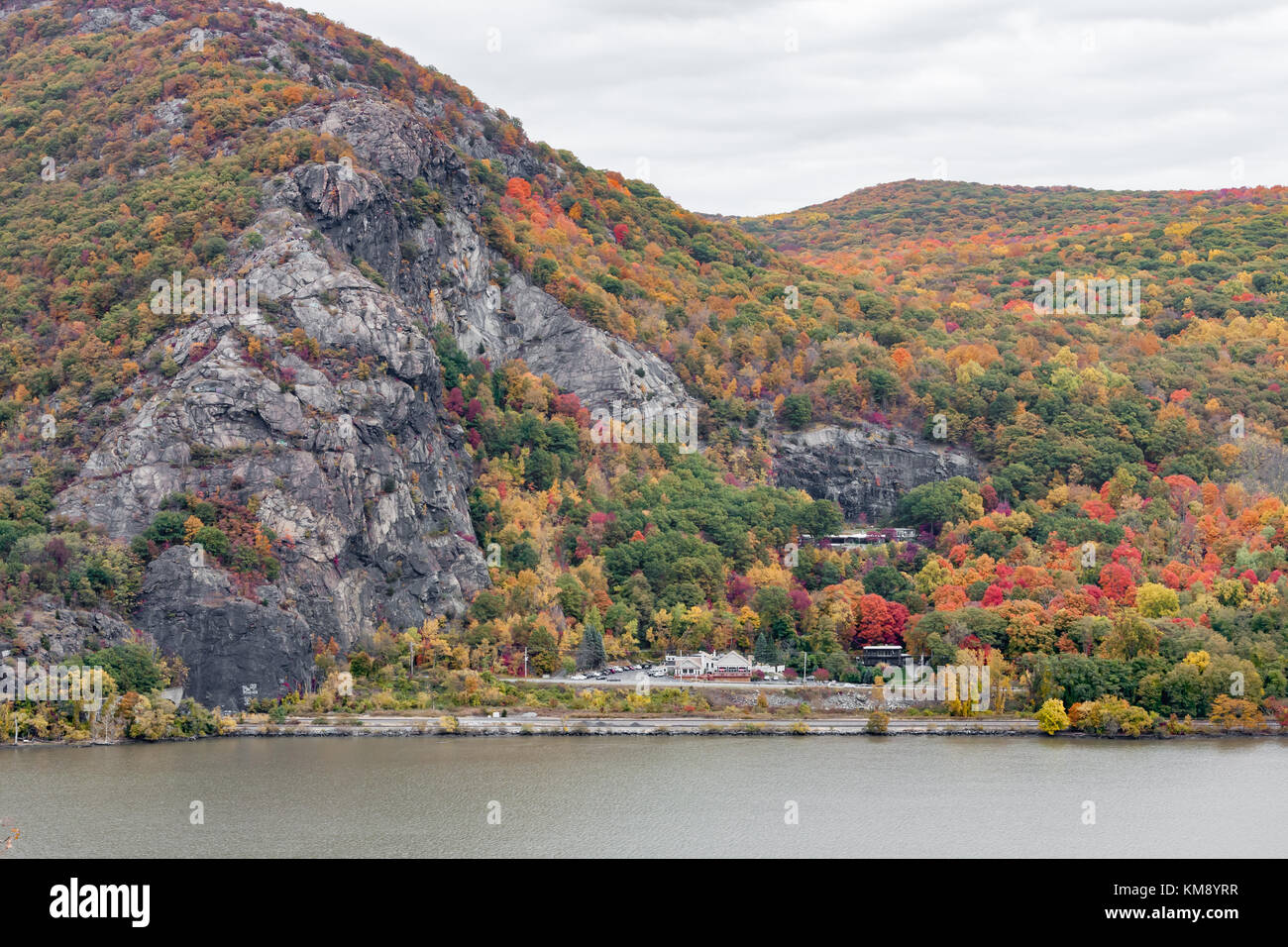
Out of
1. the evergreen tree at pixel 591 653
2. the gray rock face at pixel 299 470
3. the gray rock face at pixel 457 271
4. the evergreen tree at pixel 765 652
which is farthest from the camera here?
the gray rock face at pixel 457 271

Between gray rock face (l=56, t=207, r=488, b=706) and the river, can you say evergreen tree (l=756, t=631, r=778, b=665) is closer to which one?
the river

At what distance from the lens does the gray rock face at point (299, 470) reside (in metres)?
87.1

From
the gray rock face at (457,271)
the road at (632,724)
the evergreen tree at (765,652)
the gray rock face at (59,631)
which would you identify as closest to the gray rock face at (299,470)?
the gray rock face at (59,631)

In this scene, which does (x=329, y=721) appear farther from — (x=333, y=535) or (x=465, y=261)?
(x=465, y=261)

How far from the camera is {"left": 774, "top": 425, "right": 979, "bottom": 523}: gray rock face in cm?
13050

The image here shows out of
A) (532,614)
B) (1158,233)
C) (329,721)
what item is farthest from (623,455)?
(1158,233)

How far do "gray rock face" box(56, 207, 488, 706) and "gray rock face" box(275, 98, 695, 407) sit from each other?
319 inches

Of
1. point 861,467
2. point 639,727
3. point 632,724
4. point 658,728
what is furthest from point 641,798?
point 861,467

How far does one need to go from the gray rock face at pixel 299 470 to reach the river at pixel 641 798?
337 inches

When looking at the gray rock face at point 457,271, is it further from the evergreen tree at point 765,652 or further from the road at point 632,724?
the road at point 632,724

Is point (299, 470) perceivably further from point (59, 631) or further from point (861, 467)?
point (861, 467)

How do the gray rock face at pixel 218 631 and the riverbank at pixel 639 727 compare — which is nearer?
the riverbank at pixel 639 727

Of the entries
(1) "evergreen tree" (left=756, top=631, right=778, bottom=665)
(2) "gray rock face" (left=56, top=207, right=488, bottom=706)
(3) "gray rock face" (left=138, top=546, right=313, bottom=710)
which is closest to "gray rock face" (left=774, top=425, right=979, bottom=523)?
(1) "evergreen tree" (left=756, top=631, right=778, bottom=665)

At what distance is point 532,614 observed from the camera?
102 m
